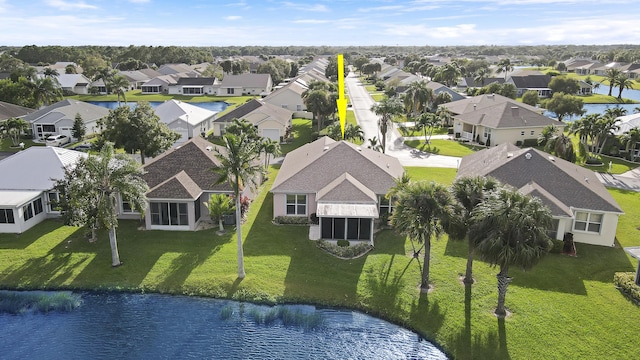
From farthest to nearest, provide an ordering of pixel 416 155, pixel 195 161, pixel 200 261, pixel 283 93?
pixel 283 93
pixel 416 155
pixel 195 161
pixel 200 261

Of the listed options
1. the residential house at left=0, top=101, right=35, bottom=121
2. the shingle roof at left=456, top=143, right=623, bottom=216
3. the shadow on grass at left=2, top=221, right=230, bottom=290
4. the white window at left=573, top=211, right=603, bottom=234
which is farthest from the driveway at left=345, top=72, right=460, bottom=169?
the residential house at left=0, top=101, right=35, bottom=121

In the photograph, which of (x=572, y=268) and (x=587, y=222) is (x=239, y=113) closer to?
(x=587, y=222)

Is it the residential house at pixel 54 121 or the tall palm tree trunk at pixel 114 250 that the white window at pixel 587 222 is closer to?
the tall palm tree trunk at pixel 114 250

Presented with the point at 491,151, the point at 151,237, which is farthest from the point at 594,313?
the point at 151,237

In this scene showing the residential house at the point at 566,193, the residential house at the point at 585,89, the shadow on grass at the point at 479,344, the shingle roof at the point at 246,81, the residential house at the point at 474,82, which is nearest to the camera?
the shadow on grass at the point at 479,344

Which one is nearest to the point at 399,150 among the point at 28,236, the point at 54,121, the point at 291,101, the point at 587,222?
the point at 587,222

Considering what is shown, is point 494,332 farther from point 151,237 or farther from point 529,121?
point 529,121

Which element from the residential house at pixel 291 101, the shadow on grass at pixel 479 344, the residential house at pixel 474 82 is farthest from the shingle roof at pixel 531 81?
the shadow on grass at pixel 479 344
